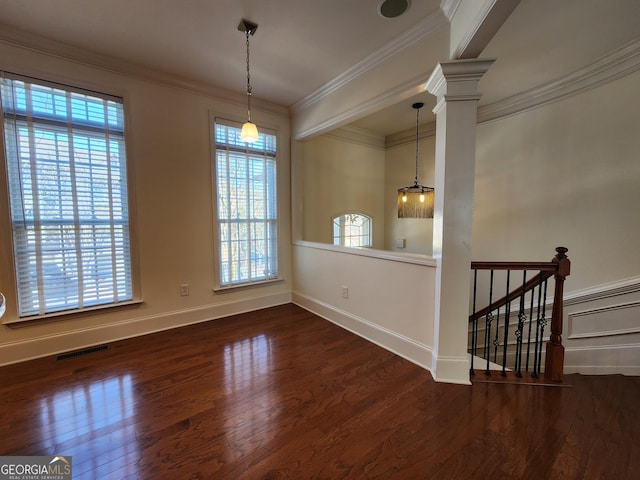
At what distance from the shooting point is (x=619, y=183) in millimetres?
2475

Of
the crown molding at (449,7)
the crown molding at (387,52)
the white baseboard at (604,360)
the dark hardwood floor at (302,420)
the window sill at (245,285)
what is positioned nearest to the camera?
the dark hardwood floor at (302,420)

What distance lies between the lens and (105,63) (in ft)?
8.55

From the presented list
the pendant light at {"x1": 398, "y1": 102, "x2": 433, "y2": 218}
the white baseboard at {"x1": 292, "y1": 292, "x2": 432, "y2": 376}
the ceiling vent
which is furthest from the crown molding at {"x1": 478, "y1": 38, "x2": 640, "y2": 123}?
the white baseboard at {"x1": 292, "y1": 292, "x2": 432, "y2": 376}

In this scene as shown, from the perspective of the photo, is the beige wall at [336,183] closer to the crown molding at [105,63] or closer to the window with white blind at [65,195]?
the crown molding at [105,63]

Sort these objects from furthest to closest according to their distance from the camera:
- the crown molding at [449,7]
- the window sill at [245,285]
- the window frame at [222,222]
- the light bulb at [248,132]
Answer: the window sill at [245,285], the window frame at [222,222], the light bulb at [248,132], the crown molding at [449,7]

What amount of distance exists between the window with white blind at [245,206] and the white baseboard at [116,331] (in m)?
0.33

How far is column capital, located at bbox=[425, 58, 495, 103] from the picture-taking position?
189 centimetres

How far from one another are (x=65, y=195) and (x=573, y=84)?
16.4ft

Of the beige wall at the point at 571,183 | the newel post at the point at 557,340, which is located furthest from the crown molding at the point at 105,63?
the newel post at the point at 557,340

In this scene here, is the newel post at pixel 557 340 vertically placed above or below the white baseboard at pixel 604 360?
above

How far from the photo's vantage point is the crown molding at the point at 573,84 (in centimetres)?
232

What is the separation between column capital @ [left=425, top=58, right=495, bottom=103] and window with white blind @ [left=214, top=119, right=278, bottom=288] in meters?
2.35

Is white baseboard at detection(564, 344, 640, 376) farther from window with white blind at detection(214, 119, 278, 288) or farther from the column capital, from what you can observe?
window with white blind at detection(214, 119, 278, 288)

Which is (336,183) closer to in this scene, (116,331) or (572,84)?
(572,84)
